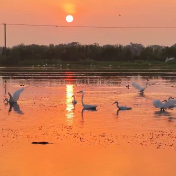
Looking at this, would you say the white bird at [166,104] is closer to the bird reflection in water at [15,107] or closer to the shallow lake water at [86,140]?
the shallow lake water at [86,140]

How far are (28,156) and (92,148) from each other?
1.66 meters

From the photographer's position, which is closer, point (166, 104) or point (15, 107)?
point (166, 104)

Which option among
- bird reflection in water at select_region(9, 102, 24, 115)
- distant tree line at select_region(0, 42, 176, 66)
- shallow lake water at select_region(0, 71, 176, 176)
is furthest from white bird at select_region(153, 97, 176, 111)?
distant tree line at select_region(0, 42, 176, 66)

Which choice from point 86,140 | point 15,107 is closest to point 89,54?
point 15,107

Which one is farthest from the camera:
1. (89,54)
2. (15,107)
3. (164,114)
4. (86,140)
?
(89,54)

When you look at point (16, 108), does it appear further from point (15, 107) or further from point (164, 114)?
point (164, 114)

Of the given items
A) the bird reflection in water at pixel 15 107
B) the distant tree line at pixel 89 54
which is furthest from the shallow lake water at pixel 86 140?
the distant tree line at pixel 89 54

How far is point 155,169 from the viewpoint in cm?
1123

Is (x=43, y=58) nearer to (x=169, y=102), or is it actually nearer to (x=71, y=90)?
(x=71, y=90)

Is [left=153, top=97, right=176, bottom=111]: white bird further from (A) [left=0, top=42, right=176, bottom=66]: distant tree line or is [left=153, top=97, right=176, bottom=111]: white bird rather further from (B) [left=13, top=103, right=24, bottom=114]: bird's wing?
(A) [left=0, top=42, right=176, bottom=66]: distant tree line

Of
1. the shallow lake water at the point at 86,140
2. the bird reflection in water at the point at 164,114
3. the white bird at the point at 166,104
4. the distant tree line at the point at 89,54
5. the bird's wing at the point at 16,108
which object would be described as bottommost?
the shallow lake water at the point at 86,140

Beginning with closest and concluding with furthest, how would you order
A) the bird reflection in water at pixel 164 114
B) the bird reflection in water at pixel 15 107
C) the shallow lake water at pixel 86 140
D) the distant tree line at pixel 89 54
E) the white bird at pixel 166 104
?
the shallow lake water at pixel 86 140, the bird reflection in water at pixel 164 114, the white bird at pixel 166 104, the bird reflection in water at pixel 15 107, the distant tree line at pixel 89 54

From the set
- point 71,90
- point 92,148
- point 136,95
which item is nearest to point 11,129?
point 92,148

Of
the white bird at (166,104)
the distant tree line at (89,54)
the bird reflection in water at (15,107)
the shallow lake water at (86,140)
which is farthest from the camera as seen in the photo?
the distant tree line at (89,54)
